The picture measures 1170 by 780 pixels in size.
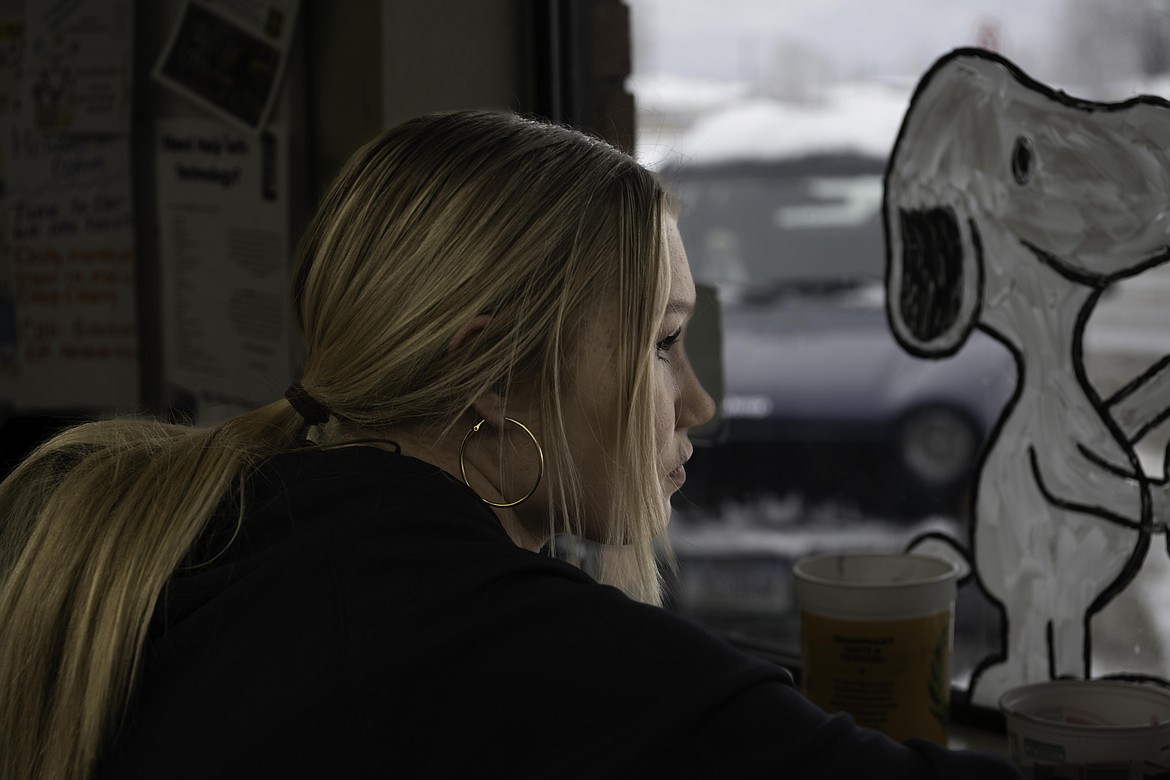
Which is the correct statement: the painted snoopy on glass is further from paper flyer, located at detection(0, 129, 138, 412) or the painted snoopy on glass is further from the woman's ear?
paper flyer, located at detection(0, 129, 138, 412)

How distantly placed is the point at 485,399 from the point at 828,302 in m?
0.62

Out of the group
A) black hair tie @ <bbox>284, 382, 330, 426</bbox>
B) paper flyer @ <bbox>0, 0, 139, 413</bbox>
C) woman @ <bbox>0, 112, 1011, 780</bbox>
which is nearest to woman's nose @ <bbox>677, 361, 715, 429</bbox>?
woman @ <bbox>0, 112, 1011, 780</bbox>

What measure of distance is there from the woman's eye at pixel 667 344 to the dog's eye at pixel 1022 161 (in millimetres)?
451

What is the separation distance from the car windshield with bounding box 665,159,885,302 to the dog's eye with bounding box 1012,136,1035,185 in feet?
0.51

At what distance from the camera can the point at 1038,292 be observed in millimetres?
1163

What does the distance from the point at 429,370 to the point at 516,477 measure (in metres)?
0.11

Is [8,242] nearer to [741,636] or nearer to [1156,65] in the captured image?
[741,636]

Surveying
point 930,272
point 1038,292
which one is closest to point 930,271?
point 930,272

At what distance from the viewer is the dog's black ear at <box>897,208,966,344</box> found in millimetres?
1220

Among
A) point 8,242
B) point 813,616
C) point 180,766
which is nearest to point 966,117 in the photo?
point 813,616

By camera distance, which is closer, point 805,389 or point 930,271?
point 930,271

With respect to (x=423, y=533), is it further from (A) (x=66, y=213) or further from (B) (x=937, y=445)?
(A) (x=66, y=213)

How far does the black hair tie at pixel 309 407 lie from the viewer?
0.85m

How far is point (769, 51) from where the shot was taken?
136 centimetres
